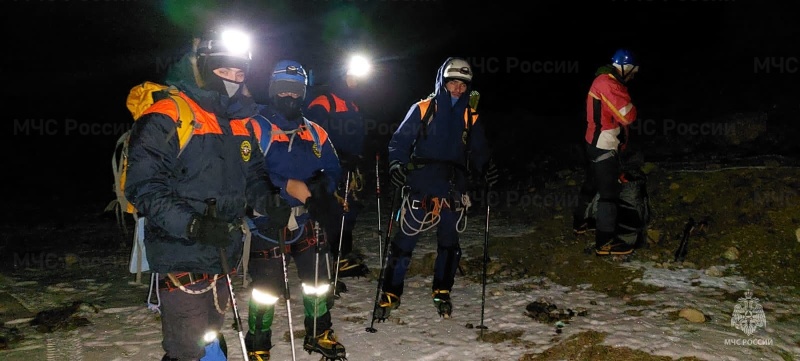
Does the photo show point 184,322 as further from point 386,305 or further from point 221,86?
point 386,305

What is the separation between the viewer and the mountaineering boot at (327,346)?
4168mm

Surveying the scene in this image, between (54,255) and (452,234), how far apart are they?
269 inches

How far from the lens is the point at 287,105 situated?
4074 millimetres

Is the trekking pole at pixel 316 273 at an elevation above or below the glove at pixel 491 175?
below

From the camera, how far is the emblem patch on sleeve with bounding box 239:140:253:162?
311 centimetres

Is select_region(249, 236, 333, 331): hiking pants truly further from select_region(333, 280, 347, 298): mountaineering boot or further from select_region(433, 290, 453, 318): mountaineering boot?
select_region(333, 280, 347, 298): mountaineering boot

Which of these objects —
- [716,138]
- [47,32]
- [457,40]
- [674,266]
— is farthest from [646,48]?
[47,32]

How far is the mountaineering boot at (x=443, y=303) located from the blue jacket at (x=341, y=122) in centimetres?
209

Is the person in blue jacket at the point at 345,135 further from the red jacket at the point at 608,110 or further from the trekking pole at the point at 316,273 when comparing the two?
the red jacket at the point at 608,110

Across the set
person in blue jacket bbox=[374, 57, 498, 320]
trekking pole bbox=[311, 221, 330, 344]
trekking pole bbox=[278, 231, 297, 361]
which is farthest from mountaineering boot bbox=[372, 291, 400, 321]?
trekking pole bbox=[278, 231, 297, 361]

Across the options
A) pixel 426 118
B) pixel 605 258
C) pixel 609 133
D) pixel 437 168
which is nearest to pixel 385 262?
pixel 437 168

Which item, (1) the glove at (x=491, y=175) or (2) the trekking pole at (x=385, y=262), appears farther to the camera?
(1) the glove at (x=491, y=175)

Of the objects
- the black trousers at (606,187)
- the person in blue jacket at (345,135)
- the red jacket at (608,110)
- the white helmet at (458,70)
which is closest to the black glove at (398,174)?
the white helmet at (458,70)

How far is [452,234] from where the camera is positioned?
5387 mm
